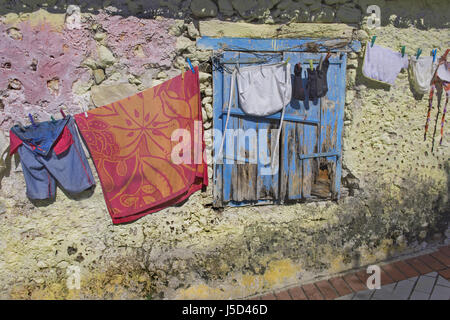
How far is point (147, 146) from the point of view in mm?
3070

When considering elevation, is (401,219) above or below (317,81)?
below

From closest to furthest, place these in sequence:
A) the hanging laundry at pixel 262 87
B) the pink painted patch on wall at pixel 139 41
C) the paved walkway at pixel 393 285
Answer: the pink painted patch on wall at pixel 139 41
the hanging laundry at pixel 262 87
the paved walkway at pixel 393 285

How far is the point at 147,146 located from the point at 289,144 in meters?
1.46

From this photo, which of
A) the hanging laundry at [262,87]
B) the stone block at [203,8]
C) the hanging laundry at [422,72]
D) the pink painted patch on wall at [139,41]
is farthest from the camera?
the hanging laundry at [422,72]

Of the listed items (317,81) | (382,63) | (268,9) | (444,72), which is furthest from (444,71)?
(268,9)

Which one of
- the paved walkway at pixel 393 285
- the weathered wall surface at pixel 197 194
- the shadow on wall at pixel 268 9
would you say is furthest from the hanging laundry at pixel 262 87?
the paved walkway at pixel 393 285

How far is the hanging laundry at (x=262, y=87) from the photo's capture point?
3.13 meters

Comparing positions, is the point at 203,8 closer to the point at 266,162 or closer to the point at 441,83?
the point at 266,162

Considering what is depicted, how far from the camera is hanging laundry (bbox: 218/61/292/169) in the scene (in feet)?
10.3

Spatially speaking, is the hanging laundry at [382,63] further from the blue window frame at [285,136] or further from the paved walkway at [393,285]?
the paved walkway at [393,285]

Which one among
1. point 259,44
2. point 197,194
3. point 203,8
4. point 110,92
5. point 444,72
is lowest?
point 197,194

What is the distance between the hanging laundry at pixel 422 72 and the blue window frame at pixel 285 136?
753mm

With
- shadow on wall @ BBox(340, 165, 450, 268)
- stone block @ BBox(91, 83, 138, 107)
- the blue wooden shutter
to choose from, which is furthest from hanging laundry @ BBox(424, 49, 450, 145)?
stone block @ BBox(91, 83, 138, 107)

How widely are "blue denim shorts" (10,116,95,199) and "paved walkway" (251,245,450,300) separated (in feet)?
7.44
